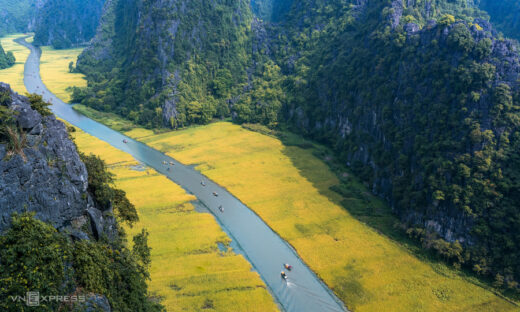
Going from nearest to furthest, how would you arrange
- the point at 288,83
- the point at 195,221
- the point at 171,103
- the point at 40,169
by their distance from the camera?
the point at 40,169 → the point at 195,221 → the point at 171,103 → the point at 288,83

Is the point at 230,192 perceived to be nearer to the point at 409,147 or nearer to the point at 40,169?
the point at 409,147

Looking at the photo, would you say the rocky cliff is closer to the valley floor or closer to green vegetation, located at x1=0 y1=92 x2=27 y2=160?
the valley floor

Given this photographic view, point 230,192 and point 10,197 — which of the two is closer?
point 10,197

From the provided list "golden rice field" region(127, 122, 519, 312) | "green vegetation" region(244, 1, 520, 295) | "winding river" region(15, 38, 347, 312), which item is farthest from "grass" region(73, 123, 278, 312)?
"green vegetation" region(244, 1, 520, 295)

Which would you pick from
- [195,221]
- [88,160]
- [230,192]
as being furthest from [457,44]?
[88,160]

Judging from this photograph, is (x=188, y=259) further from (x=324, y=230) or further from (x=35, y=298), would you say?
(x=35, y=298)

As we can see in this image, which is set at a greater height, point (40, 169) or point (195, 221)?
point (40, 169)
